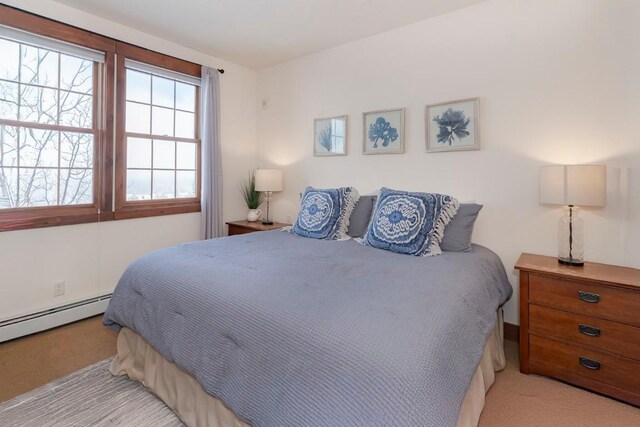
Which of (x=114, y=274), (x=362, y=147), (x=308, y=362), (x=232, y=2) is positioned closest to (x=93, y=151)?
(x=114, y=274)

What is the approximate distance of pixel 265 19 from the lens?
2770 millimetres

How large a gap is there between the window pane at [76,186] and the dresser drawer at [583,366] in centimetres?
356

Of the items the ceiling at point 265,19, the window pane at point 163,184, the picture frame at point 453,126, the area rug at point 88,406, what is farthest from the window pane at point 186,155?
the picture frame at point 453,126

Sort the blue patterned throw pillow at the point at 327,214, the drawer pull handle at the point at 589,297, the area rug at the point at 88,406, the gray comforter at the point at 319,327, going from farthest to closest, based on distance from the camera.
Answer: the blue patterned throw pillow at the point at 327,214, the drawer pull handle at the point at 589,297, the area rug at the point at 88,406, the gray comforter at the point at 319,327

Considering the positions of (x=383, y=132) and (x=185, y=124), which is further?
(x=185, y=124)

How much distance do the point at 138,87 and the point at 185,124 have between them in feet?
1.85

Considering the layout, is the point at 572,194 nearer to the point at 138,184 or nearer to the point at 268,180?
the point at 268,180

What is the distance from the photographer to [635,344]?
5.38 feet

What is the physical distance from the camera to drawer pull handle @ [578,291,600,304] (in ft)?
5.69

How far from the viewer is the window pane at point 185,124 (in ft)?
11.3

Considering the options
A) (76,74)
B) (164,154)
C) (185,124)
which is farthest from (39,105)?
(185,124)

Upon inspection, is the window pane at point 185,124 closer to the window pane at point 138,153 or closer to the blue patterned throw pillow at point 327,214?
the window pane at point 138,153

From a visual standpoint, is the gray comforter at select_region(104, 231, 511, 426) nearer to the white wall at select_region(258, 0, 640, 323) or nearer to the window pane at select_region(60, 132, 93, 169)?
the white wall at select_region(258, 0, 640, 323)

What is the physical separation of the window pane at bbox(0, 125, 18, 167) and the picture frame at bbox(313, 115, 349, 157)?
8.23 feet
